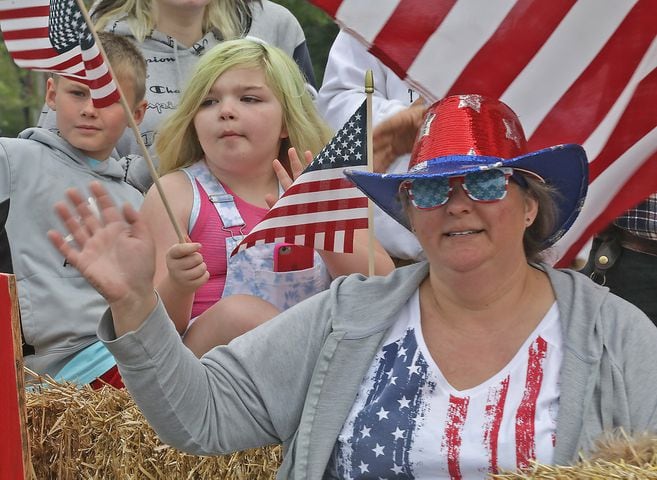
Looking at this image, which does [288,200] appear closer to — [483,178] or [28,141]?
[483,178]

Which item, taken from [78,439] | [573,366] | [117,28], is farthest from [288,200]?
[117,28]

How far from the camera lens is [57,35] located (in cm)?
405

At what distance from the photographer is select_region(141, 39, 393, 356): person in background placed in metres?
4.42

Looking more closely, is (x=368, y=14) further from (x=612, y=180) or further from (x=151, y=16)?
(x=151, y=16)

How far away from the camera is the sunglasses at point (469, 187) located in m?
3.18

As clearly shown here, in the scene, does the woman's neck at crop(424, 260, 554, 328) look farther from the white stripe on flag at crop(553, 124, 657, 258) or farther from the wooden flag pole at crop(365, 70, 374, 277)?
the wooden flag pole at crop(365, 70, 374, 277)

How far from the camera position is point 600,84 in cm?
380

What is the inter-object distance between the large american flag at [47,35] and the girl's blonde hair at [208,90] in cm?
60

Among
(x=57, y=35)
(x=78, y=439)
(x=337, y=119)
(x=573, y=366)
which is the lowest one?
(x=78, y=439)

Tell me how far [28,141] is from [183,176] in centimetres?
78

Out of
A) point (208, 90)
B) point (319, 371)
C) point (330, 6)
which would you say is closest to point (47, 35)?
point (208, 90)

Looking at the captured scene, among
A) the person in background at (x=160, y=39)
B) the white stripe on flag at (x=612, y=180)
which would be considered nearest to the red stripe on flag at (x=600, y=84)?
the white stripe on flag at (x=612, y=180)

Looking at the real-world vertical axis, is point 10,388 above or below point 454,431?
below

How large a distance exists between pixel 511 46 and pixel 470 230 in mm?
834
